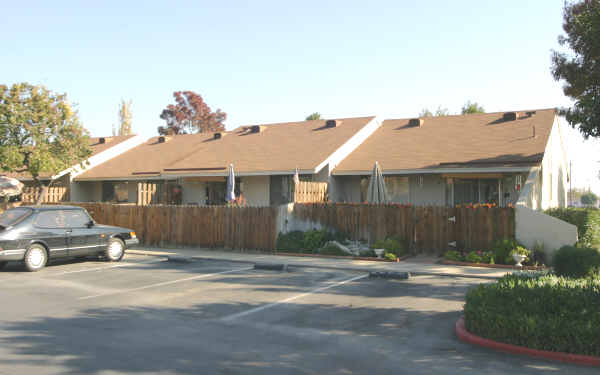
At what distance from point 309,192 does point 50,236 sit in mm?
9785

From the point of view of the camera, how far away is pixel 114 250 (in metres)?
15.7

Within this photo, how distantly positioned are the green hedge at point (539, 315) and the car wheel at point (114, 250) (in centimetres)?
1149

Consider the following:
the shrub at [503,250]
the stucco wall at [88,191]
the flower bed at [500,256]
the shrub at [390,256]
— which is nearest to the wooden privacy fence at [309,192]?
the shrub at [390,256]

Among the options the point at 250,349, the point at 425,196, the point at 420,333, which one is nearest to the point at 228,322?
the point at 250,349

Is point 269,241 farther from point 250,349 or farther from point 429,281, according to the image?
point 250,349

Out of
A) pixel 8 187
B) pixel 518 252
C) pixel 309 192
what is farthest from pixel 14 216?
pixel 518 252

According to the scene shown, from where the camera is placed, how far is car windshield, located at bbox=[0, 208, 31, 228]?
13695 mm

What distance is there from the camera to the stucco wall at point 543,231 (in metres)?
14.5

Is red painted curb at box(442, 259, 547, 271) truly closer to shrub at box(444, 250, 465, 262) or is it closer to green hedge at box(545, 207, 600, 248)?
shrub at box(444, 250, 465, 262)

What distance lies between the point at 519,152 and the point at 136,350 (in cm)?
1761

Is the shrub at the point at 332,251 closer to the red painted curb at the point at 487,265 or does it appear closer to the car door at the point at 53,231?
the red painted curb at the point at 487,265

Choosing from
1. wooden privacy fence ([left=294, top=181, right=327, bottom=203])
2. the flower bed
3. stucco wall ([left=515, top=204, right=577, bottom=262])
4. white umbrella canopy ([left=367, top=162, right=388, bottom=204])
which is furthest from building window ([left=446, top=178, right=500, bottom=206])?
the flower bed

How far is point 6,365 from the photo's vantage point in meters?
5.87

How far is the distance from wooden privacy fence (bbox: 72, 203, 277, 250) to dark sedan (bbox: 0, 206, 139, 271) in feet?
13.1
